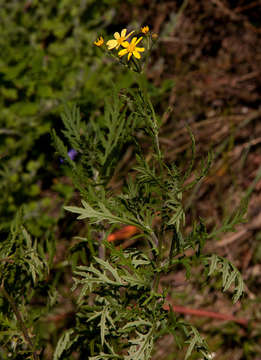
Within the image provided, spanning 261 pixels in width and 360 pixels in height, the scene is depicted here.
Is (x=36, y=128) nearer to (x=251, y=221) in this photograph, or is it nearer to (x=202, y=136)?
(x=202, y=136)

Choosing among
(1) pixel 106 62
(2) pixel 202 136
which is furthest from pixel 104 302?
(1) pixel 106 62

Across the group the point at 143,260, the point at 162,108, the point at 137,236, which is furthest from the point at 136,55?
the point at 162,108

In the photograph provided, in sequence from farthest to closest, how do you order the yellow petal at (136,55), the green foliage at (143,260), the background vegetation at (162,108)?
the background vegetation at (162,108) → the green foliage at (143,260) → the yellow petal at (136,55)

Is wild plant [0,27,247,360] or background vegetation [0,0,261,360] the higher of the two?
wild plant [0,27,247,360]

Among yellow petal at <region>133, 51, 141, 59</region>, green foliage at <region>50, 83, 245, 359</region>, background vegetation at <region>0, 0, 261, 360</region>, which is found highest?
yellow petal at <region>133, 51, 141, 59</region>

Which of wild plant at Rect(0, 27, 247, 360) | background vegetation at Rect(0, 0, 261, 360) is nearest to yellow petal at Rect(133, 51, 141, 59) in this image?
wild plant at Rect(0, 27, 247, 360)

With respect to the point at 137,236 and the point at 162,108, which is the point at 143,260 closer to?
the point at 137,236

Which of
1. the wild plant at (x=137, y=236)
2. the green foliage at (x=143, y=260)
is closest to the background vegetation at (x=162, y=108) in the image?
the wild plant at (x=137, y=236)

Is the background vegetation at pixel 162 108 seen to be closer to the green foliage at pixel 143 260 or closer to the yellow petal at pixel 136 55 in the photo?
the green foliage at pixel 143 260

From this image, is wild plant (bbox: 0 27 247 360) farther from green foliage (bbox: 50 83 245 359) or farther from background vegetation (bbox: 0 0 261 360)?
background vegetation (bbox: 0 0 261 360)
